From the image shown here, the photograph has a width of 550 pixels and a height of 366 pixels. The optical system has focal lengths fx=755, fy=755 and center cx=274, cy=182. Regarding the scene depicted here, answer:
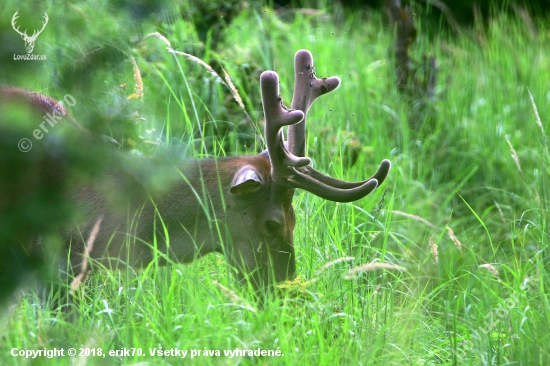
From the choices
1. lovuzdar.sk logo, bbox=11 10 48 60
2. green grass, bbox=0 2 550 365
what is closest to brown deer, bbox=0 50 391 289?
green grass, bbox=0 2 550 365

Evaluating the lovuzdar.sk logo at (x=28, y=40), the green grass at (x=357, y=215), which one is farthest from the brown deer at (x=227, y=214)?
the lovuzdar.sk logo at (x=28, y=40)

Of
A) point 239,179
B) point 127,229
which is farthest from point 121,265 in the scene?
point 239,179

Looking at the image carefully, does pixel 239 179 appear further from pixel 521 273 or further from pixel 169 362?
pixel 521 273

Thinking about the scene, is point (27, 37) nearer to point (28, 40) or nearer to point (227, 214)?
point (28, 40)

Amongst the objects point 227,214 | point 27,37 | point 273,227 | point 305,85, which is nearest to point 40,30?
point 27,37

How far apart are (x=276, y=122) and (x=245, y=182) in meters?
0.33

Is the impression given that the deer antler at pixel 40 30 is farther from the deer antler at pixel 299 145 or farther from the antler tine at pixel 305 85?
the antler tine at pixel 305 85

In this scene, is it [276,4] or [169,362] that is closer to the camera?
[169,362]

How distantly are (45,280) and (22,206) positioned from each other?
0.27m

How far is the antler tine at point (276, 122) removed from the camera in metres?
3.62

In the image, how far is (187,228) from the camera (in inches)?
157

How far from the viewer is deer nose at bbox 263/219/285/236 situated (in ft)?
12.9

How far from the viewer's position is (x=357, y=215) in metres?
4.91

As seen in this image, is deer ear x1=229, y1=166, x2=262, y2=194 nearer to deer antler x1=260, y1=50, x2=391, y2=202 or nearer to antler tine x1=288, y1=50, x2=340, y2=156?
deer antler x1=260, y1=50, x2=391, y2=202
